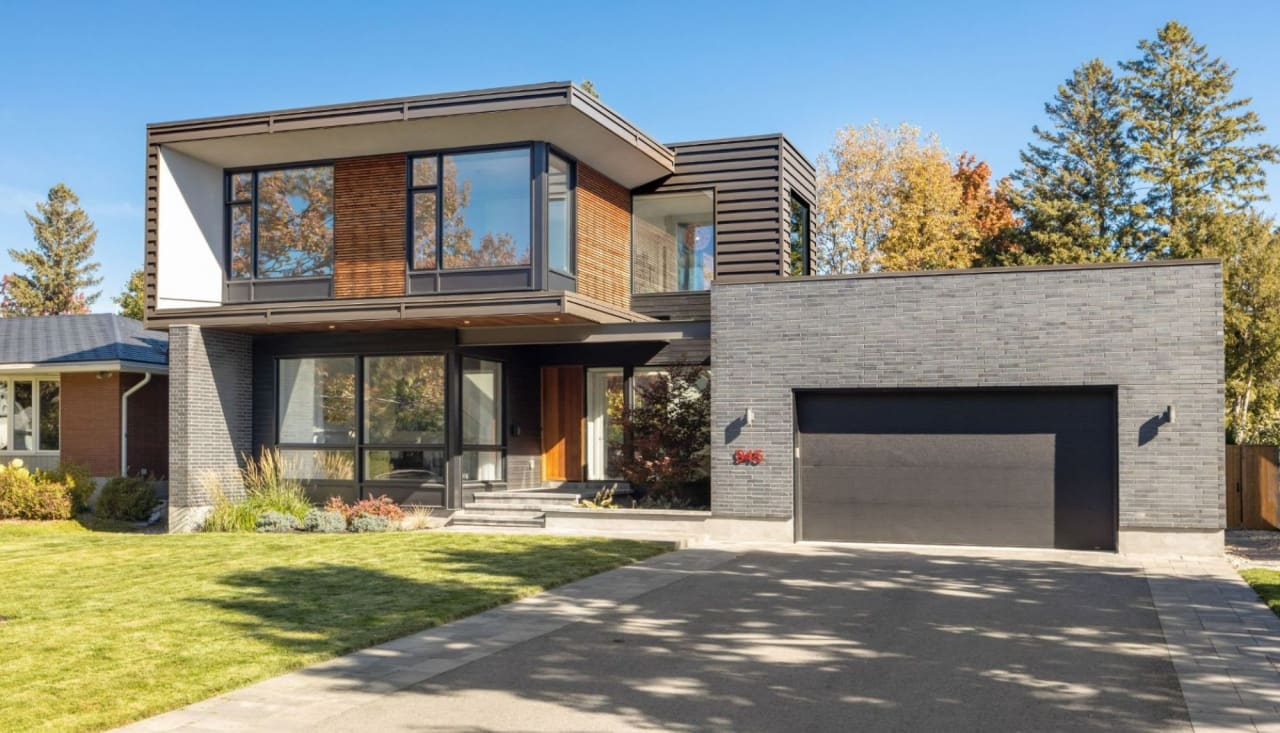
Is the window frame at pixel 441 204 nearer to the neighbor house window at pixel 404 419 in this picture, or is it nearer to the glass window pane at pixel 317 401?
the neighbor house window at pixel 404 419

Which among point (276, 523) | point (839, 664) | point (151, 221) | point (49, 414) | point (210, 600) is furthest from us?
point (49, 414)

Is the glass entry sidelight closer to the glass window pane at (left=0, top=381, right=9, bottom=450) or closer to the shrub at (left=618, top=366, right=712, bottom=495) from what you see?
the shrub at (left=618, top=366, right=712, bottom=495)

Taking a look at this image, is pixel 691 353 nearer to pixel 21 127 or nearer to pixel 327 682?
pixel 327 682

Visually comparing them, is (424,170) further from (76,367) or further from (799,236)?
(76,367)

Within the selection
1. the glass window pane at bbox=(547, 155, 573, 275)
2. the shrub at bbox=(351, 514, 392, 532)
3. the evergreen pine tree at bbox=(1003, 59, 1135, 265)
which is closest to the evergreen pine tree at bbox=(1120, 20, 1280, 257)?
the evergreen pine tree at bbox=(1003, 59, 1135, 265)

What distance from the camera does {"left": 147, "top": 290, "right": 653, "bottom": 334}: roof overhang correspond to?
1661 centimetres

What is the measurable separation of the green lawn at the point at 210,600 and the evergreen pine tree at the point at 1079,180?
2583cm

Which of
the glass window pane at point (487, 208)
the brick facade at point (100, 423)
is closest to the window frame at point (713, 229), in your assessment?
the glass window pane at point (487, 208)

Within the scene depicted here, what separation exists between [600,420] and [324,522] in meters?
5.32

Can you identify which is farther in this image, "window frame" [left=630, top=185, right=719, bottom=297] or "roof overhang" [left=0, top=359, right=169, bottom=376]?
"roof overhang" [left=0, top=359, right=169, bottom=376]

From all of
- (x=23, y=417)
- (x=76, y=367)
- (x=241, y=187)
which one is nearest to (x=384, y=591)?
(x=241, y=187)

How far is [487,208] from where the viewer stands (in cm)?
1748

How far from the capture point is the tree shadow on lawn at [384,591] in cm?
949

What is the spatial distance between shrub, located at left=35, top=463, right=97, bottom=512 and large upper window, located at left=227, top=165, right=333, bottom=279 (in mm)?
5105
